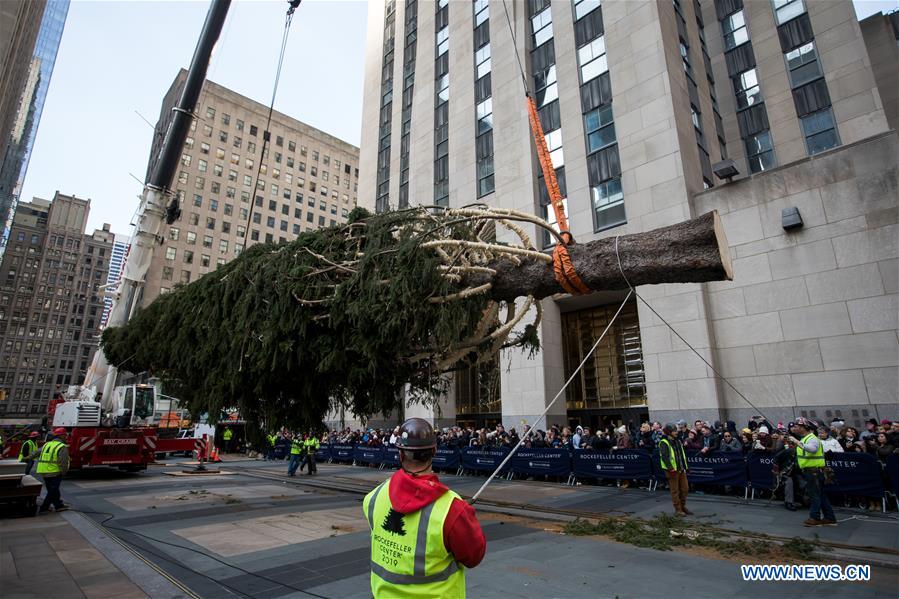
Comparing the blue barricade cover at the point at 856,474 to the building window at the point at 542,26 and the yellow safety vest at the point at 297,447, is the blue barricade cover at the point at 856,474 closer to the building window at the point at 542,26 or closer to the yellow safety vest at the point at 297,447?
the yellow safety vest at the point at 297,447

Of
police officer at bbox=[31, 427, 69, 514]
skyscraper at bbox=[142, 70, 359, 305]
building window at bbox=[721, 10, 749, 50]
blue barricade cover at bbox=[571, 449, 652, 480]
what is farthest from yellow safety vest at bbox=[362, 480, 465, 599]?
skyscraper at bbox=[142, 70, 359, 305]

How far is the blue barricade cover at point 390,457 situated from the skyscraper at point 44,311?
9626 centimetres

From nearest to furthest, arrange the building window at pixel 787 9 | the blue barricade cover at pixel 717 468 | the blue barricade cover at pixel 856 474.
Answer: the blue barricade cover at pixel 856 474 → the blue barricade cover at pixel 717 468 → the building window at pixel 787 9

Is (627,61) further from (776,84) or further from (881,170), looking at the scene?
(881,170)

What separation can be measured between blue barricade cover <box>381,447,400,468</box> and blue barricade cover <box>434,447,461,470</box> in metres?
2.19

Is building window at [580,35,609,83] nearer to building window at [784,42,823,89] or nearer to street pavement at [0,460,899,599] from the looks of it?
building window at [784,42,823,89]

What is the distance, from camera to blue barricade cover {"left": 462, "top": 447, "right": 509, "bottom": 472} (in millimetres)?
16013

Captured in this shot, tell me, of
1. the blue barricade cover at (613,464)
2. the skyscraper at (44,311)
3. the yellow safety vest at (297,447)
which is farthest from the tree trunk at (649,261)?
the skyscraper at (44,311)

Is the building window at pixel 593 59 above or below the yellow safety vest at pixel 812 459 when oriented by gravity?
→ above

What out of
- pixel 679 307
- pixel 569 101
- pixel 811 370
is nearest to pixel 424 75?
pixel 569 101

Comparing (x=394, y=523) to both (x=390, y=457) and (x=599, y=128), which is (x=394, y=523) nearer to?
(x=390, y=457)

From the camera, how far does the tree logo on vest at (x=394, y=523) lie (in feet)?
8.03

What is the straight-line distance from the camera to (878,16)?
25.8 meters

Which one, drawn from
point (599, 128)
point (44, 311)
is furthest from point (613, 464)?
point (44, 311)
